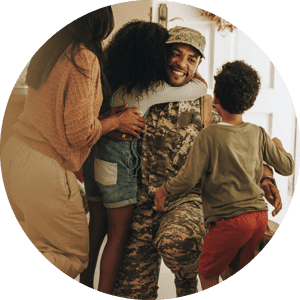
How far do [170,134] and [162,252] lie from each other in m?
0.69

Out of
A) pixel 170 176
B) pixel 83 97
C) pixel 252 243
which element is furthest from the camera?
pixel 252 243

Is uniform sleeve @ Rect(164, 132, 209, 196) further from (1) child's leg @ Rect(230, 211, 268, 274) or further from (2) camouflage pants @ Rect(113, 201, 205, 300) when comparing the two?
(1) child's leg @ Rect(230, 211, 268, 274)

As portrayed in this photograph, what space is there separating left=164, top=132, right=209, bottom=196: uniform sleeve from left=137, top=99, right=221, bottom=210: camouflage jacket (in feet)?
0.10

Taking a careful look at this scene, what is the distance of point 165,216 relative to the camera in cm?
229

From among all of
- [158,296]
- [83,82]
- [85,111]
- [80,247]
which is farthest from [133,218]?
[83,82]

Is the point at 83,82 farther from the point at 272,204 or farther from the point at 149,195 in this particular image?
the point at 272,204

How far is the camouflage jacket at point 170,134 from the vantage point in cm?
221

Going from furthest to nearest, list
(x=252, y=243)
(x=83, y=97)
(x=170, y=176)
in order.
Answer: (x=252, y=243) → (x=170, y=176) → (x=83, y=97)

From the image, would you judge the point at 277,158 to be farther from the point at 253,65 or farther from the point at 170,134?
the point at 170,134

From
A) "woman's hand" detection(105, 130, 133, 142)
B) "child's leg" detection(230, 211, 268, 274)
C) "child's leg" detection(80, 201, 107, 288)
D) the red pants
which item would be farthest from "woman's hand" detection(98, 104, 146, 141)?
"child's leg" detection(230, 211, 268, 274)

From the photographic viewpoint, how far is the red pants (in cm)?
226

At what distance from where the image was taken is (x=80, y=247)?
2314 mm

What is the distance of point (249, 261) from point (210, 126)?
36.5 inches

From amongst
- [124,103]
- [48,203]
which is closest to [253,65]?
[124,103]
